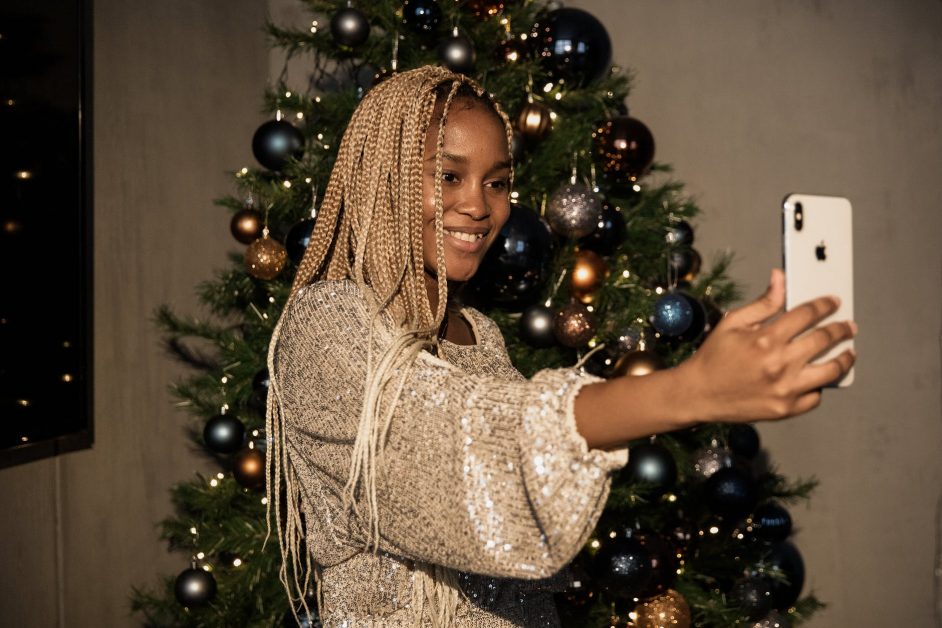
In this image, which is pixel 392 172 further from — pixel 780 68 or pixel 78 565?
pixel 780 68

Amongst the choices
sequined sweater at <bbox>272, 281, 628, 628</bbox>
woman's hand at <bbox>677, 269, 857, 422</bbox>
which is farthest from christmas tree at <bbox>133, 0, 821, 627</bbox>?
woman's hand at <bbox>677, 269, 857, 422</bbox>

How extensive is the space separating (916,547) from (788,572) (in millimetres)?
970

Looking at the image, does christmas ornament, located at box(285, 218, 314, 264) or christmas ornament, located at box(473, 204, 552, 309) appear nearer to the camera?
christmas ornament, located at box(473, 204, 552, 309)

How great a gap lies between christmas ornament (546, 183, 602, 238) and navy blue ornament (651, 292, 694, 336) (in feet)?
0.79

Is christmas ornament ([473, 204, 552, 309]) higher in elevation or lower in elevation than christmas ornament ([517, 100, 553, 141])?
lower

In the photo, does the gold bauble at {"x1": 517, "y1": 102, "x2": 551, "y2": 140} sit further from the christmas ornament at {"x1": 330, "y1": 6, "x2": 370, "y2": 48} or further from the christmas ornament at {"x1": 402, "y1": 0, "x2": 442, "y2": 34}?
the christmas ornament at {"x1": 330, "y1": 6, "x2": 370, "y2": 48}

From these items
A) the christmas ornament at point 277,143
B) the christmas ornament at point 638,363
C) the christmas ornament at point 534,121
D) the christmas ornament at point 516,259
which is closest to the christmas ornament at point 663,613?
the christmas ornament at point 638,363

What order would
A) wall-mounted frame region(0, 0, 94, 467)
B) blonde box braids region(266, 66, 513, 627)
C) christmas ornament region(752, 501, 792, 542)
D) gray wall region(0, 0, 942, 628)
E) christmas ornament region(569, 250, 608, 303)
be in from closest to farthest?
1. blonde box braids region(266, 66, 513, 627)
2. wall-mounted frame region(0, 0, 94, 467)
3. christmas ornament region(569, 250, 608, 303)
4. christmas ornament region(752, 501, 792, 542)
5. gray wall region(0, 0, 942, 628)

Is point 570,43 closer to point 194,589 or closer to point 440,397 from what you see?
point 440,397

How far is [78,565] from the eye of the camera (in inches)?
92.0

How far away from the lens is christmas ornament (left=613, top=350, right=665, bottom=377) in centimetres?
191

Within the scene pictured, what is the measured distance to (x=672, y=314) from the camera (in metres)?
2.05

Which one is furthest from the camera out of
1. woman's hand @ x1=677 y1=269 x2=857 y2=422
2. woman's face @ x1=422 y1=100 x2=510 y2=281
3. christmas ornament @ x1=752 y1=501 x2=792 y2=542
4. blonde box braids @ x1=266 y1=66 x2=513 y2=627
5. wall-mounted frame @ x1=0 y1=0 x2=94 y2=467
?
christmas ornament @ x1=752 y1=501 x2=792 y2=542

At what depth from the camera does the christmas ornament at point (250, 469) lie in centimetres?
215
